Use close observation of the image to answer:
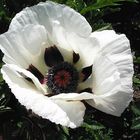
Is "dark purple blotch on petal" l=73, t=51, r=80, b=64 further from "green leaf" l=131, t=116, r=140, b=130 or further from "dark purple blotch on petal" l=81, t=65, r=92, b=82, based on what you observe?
"green leaf" l=131, t=116, r=140, b=130

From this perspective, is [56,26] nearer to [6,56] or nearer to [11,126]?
[6,56]

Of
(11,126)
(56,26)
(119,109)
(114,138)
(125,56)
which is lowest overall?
(114,138)

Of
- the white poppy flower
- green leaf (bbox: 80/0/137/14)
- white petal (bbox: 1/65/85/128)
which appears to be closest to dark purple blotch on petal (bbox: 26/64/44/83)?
the white poppy flower

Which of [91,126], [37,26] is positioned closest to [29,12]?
[37,26]

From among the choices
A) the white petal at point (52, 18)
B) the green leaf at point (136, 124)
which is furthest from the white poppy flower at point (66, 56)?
the green leaf at point (136, 124)

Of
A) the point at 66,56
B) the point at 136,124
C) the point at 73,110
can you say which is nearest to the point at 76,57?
the point at 66,56
